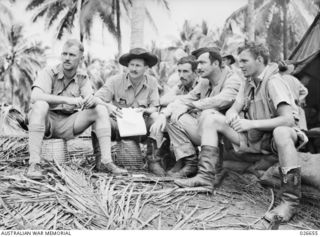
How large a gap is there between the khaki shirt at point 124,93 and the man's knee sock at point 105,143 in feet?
1.59

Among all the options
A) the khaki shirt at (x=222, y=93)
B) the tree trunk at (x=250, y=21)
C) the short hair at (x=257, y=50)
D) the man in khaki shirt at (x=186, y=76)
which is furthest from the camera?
the tree trunk at (x=250, y=21)

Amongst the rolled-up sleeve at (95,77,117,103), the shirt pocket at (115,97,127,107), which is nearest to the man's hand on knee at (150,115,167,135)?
the shirt pocket at (115,97,127,107)

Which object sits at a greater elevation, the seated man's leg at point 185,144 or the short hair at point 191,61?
the short hair at point 191,61

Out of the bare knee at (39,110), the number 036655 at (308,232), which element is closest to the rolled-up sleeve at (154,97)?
the bare knee at (39,110)

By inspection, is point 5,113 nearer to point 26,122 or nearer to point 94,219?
point 26,122

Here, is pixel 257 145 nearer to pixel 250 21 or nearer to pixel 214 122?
pixel 214 122

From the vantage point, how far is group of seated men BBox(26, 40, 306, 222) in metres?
→ 2.43

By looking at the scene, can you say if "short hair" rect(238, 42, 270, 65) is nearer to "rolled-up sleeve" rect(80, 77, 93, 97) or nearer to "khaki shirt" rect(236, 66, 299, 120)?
"khaki shirt" rect(236, 66, 299, 120)

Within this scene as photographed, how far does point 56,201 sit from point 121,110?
0.98 m

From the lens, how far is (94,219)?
7.52ft

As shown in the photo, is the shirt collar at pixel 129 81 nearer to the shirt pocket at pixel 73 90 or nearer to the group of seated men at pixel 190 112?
the group of seated men at pixel 190 112

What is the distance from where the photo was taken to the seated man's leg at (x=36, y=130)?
2.70 meters

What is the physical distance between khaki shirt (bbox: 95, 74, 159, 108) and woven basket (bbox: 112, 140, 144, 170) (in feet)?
1.15

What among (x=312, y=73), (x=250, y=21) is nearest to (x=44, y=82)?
(x=250, y=21)
